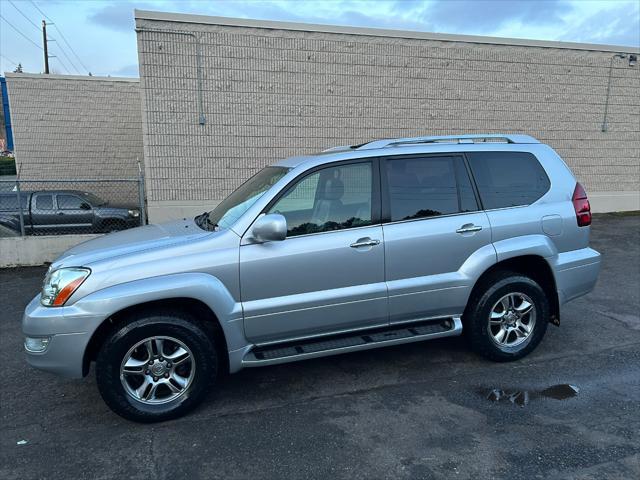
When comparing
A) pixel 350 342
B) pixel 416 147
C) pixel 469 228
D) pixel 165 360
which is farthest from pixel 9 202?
pixel 469 228

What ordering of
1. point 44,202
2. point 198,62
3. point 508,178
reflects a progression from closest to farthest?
point 508,178 < point 44,202 < point 198,62

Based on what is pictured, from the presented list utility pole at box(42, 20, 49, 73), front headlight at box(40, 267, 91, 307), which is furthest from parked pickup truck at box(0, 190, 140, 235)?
utility pole at box(42, 20, 49, 73)

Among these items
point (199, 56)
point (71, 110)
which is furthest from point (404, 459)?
point (71, 110)

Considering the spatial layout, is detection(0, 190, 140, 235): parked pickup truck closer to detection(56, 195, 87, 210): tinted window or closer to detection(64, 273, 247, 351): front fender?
detection(56, 195, 87, 210): tinted window

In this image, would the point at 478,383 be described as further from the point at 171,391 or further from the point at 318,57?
the point at 318,57

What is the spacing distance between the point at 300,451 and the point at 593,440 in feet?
6.35

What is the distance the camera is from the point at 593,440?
3.13 m

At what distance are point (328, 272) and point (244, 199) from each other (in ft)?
3.35

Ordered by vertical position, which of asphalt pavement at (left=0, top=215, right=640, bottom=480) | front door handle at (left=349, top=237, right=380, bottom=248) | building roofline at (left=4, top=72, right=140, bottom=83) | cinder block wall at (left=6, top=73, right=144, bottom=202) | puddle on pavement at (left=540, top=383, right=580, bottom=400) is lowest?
asphalt pavement at (left=0, top=215, right=640, bottom=480)

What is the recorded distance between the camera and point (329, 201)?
3844 mm

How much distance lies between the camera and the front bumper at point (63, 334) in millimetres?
3203

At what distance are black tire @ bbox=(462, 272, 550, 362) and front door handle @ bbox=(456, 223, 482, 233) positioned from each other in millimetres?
501

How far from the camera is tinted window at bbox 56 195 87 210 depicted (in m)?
9.53

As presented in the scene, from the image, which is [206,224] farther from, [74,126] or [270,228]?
[74,126]
